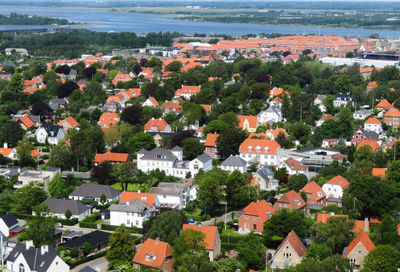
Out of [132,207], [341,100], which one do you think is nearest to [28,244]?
[132,207]

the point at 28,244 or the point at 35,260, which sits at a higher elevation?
the point at 28,244

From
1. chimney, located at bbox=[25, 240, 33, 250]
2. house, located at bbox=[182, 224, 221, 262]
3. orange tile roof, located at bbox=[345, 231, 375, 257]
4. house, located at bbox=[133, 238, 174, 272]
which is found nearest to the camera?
house, located at bbox=[133, 238, 174, 272]

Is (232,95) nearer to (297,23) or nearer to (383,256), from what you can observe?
(383,256)

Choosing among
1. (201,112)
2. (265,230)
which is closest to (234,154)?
(201,112)

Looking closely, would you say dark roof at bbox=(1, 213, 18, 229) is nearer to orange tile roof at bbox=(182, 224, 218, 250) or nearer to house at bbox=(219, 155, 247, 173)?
orange tile roof at bbox=(182, 224, 218, 250)

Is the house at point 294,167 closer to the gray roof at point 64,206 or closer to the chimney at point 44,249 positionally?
the gray roof at point 64,206

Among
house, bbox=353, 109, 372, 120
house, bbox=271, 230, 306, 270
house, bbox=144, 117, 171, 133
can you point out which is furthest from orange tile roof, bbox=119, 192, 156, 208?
house, bbox=353, 109, 372, 120

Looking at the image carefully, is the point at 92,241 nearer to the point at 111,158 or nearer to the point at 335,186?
the point at 111,158
